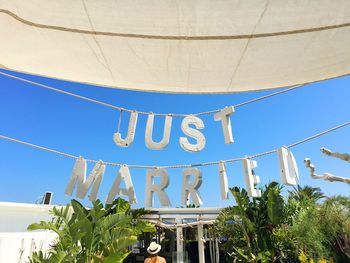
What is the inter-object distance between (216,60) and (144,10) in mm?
869

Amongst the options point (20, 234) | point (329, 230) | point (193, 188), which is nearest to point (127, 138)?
point (193, 188)

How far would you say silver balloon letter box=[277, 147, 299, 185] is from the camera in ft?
16.8

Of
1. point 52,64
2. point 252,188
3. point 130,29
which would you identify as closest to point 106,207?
point 252,188

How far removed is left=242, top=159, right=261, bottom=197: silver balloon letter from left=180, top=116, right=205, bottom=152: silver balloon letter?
0.93 m

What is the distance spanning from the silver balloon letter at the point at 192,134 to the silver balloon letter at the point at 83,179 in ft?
6.34

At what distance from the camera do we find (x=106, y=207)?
10.9 metres

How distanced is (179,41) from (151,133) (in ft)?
10.2

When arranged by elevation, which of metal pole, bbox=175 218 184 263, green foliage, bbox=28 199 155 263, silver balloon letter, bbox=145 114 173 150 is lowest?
green foliage, bbox=28 199 155 263

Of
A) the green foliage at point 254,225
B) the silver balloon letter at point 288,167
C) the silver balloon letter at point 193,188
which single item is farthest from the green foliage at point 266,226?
the silver balloon letter at point 193,188

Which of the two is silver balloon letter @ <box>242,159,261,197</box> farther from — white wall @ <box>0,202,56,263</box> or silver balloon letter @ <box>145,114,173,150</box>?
white wall @ <box>0,202,56,263</box>

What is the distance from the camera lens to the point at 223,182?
5.89 meters

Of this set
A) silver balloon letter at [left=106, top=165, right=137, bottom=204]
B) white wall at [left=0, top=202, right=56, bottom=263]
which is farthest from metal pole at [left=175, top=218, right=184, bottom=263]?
silver balloon letter at [left=106, top=165, right=137, bottom=204]

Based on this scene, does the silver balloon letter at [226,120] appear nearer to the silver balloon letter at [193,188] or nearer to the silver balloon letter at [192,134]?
the silver balloon letter at [192,134]

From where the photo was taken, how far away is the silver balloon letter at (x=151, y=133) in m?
5.26
